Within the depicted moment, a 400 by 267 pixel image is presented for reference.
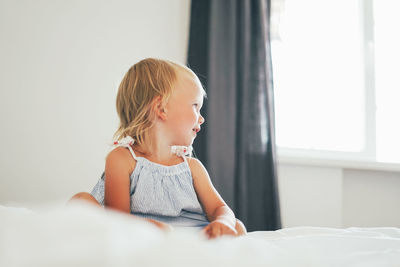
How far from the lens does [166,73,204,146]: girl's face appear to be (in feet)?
3.78

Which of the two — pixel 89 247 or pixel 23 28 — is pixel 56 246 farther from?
pixel 23 28

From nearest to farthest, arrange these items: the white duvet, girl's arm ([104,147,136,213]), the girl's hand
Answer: the white duvet < the girl's hand < girl's arm ([104,147,136,213])

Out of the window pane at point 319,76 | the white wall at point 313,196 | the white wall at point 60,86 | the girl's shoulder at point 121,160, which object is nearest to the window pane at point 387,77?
the window pane at point 319,76

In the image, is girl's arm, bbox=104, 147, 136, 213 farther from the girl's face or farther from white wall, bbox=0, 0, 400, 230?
white wall, bbox=0, 0, 400, 230

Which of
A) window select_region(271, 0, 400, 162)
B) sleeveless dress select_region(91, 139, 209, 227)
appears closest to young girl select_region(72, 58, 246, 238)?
sleeveless dress select_region(91, 139, 209, 227)

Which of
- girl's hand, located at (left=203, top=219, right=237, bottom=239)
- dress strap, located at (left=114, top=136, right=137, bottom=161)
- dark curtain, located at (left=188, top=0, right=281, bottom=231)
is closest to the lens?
girl's hand, located at (left=203, top=219, right=237, bottom=239)

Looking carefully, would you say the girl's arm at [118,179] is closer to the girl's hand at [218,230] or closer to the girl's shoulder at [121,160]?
the girl's shoulder at [121,160]

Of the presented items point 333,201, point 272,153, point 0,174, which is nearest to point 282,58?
point 272,153

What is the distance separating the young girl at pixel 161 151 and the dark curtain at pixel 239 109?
84 centimetres

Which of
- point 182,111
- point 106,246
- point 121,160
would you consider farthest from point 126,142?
point 106,246

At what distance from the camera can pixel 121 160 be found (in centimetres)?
107

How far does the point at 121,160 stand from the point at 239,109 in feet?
3.67

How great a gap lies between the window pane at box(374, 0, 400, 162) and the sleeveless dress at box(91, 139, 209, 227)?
166cm

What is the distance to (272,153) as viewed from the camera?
2029 mm
